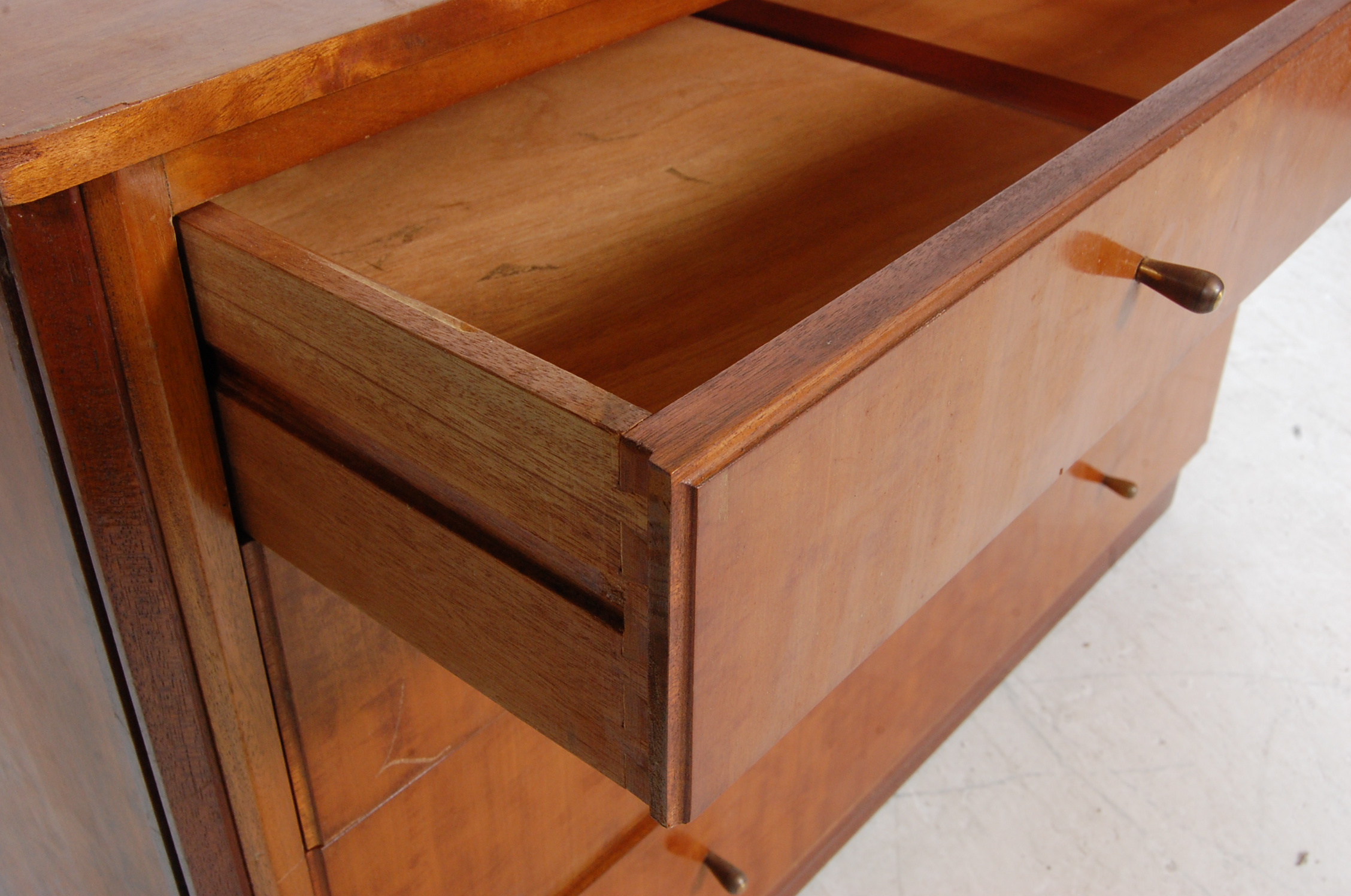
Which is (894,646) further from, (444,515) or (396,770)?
(444,515)

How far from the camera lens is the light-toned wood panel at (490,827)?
66cm

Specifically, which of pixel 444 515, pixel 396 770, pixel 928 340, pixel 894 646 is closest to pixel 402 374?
pixel 444 515

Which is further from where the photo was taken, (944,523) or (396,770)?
(396,770)

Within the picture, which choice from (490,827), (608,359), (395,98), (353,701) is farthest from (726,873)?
(395,98)

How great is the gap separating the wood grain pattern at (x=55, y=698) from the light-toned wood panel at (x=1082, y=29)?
573 mm

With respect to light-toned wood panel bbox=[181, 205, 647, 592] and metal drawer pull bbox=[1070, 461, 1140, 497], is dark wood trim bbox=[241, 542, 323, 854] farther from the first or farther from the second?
metal drawer pull bbox=[1070, 461, 1140, 497]

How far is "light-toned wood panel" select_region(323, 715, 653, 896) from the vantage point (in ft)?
2.17

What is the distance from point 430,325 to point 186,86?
131 millimetres

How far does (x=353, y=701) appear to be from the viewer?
0.62 m

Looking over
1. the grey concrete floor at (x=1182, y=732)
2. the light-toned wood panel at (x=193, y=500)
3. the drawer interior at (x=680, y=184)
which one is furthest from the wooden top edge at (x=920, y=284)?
the grey concrete floor at (x=1182, y=732)

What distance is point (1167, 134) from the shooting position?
0.54 m

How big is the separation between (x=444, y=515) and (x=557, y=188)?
0.25m

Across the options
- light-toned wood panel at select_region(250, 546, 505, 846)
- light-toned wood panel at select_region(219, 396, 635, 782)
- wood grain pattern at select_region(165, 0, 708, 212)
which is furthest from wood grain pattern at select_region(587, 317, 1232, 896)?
wood grain pattern at select_region(165, 0, 708, 212)

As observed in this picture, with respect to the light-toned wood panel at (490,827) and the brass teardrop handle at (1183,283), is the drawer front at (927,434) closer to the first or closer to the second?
the brass teardrop handle at (1183,283)
